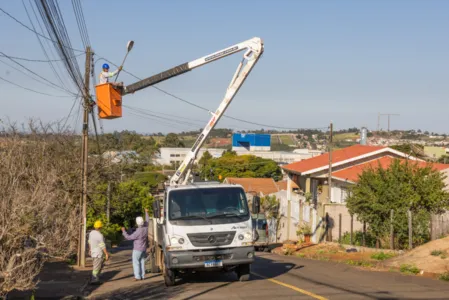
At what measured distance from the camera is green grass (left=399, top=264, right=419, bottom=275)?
16328 mm

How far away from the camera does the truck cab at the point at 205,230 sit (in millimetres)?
14469

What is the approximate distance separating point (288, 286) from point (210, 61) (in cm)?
897

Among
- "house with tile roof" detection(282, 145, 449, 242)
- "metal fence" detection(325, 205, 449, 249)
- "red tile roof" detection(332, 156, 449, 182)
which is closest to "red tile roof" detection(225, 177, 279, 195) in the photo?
"house with tile roof" detection(282, 145, 449, 242)

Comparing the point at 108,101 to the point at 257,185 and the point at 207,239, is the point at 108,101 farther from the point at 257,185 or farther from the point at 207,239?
→ the point at 257,185

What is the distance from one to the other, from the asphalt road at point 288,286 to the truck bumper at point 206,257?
55cm

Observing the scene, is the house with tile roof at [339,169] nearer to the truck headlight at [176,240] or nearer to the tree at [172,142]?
the truck headlight at [176,240]

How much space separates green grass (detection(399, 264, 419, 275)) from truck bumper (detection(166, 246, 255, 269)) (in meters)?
4.66

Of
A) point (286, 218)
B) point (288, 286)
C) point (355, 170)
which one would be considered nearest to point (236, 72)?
point (288, 286)

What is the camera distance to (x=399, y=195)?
984 inches

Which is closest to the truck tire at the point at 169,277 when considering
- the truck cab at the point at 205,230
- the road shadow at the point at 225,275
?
the truck cab at the point at 205,230

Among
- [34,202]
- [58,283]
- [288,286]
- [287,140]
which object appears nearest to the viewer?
[34,202]

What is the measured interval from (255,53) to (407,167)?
950 centimetres

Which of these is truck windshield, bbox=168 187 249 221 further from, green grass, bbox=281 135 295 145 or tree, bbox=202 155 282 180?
green grass, bbox=281 135 295 145

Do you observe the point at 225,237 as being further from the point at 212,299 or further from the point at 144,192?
the point at 144,192
